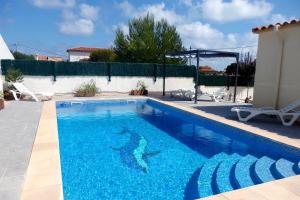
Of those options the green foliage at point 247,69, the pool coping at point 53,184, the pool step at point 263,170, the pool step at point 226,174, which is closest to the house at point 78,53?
the green foliage at point 247,69

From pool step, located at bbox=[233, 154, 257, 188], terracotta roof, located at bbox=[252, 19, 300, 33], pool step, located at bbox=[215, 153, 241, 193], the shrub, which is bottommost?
pool step, located at bbox=[215, 153, 241, 193]

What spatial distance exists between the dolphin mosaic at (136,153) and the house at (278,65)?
17.0 feet

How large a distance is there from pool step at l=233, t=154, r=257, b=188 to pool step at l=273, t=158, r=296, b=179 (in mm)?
502

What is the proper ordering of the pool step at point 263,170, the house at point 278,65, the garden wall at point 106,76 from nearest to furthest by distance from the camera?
the pool step at point 263,170
the house at point 278,65
the garden wall at point 106,76

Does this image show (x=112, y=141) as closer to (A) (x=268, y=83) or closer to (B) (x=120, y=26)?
Result: (A) (x=268, y=83)

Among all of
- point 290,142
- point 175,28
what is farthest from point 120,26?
point 290,142

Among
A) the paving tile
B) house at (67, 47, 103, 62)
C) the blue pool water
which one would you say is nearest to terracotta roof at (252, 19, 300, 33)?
the blue pool water

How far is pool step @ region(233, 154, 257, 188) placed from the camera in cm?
485

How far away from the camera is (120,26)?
3120cm

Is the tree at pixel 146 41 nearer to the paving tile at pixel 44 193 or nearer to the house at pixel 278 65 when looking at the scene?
the house at pixel 278 65

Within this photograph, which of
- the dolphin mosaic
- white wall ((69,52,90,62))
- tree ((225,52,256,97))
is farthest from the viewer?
white wall ((69,52,90,62))

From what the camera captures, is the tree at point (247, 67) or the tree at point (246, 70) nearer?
the tree at point (246, 70)

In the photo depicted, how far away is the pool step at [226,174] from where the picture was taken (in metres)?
4.75

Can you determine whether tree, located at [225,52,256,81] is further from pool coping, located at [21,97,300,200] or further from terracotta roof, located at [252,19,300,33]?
pool coping, located at [21,97,300,200]
